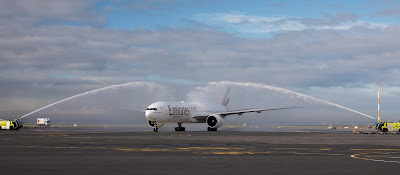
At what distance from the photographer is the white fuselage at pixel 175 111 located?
277ft

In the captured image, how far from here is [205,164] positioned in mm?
21062

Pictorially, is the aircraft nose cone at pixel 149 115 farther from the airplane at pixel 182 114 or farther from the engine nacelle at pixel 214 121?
the engine nacelle at pixel 214 121

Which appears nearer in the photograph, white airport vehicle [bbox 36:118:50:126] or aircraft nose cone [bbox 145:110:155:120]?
aircraft nose cone [bbox 145:110:155:120]

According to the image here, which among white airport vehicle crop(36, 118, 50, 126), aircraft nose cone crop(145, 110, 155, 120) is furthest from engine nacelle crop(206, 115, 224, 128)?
white airport vehicle crop(36, 118, 50, 126)

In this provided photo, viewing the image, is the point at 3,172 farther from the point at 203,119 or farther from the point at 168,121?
the point at 203,119

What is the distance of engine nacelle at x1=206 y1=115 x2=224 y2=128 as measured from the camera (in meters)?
88.6

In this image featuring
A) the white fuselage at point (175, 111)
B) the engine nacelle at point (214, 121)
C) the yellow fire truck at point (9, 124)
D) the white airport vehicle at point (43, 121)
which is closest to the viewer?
the white fuselage at point (175, 111)

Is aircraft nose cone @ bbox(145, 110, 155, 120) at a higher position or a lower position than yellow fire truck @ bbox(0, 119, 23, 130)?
higher

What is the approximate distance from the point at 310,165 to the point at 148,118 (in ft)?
213

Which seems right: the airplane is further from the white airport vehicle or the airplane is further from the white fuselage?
the white airport vehicle

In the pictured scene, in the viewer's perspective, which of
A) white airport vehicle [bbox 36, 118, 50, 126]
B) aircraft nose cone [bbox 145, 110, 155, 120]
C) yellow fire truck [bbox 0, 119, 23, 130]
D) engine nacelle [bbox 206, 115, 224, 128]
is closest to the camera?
aircraft nose cone [bbox 145, 110, 155, 120]

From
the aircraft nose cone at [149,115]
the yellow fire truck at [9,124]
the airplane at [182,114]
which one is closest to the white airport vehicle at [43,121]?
the yellow fire truck at [9,124]

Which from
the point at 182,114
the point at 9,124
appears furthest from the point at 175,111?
the point at 9,124

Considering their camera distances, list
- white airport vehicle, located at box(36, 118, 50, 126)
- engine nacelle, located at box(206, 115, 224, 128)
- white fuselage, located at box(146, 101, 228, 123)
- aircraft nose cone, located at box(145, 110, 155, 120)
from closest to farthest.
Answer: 1. aircraft nose cone, located at box(145, 110, 155, 120)
2. white fuselage, located at box(146, 101, 228, 123)
3. engine nacelle, located at box(206, 115, 224, 128)
4. white airport vehicle, located at box(36, 118, 50, 126)
